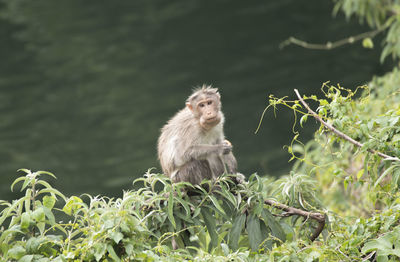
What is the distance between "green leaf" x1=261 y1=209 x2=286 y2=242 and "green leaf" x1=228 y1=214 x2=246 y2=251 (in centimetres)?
18

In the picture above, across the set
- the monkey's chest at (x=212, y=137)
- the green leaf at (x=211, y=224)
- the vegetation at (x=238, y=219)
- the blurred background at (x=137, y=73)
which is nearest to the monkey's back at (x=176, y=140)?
the monkey's chest at (x=212, y=137)

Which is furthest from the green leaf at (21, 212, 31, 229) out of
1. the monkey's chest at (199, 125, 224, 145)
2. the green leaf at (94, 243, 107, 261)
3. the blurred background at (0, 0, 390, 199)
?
the blurred background at (0, 0, 390, 199)

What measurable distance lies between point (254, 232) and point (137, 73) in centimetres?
1533

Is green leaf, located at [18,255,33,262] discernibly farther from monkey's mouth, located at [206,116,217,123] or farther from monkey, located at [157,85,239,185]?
monkey's mouth, located at [206,116,217,123]

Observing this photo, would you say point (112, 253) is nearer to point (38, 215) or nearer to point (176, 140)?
→ point (38, 215)

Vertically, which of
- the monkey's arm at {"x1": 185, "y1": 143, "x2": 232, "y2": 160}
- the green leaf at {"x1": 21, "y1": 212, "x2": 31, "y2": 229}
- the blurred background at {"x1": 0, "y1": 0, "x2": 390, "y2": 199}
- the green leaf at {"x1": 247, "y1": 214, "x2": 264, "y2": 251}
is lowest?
the green leaf at {"x1": 247, "y1": 214, "x2": 264, "y2": 251}

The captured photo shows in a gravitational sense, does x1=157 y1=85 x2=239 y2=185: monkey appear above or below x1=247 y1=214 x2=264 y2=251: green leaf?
above

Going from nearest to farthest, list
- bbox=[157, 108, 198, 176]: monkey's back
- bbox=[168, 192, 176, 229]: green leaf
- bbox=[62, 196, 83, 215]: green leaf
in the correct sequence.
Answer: bbox=[62, 196, 83, 215]: green leaf < bbox=[168, 192, 176, 229]: green leaf < bbox=[157, 108, 198, 176]: monkey's back

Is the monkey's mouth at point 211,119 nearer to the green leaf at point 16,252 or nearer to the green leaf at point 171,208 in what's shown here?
the green leaf at point 171,208

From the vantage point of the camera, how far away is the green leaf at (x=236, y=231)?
539 cm

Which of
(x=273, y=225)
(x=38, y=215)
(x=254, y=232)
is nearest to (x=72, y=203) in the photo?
(x=38, y=215)

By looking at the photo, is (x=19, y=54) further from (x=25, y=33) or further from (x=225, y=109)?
(x=225, y=109)

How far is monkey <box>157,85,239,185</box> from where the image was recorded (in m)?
A: 6.73

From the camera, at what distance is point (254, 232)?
5.46 metres
